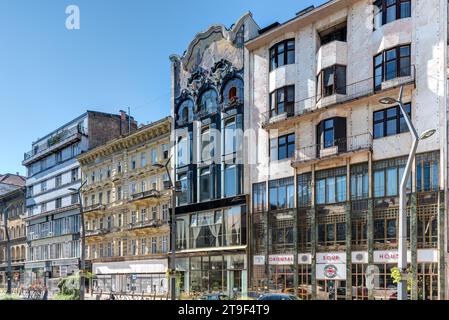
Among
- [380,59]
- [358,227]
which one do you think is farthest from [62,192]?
[380,59]

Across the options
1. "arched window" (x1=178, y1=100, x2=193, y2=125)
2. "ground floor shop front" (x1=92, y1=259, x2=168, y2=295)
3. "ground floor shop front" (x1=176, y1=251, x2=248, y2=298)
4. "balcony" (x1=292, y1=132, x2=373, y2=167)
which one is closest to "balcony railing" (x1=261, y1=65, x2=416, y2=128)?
"balcony" (x1=292, y1=132, x2=373, y2=167)

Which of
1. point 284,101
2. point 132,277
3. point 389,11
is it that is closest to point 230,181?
point 284,101

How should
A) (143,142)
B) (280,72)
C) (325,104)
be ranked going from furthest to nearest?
(143,142) → (280,72) → (325,104)

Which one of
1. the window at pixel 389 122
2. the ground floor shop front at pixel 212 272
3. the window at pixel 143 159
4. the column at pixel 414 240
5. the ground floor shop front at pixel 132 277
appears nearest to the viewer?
the column at pixel 414 240

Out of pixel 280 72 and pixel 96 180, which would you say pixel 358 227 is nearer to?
pixel 280 72

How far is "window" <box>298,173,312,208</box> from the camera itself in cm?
2875

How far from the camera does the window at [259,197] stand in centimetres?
3161

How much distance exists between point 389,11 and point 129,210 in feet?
87.8

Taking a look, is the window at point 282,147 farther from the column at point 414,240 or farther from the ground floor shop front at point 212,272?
the column at point 414,240

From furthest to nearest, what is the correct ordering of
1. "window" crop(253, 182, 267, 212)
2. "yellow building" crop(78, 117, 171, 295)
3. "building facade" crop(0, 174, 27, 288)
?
"yellow building" crop(78, 117, 171, 295) < "building facade" crop(0, 174, 27, 288) < "window" crop(253, 182, 267, 212)

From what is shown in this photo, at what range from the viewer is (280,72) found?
30.5m

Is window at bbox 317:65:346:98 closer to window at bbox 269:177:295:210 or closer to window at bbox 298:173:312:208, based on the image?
window at bbox 298:173:312:208

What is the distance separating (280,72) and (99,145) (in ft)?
64.9

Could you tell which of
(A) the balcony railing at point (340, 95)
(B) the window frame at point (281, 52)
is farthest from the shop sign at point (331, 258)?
(B) the window frame at point (281, 52)
